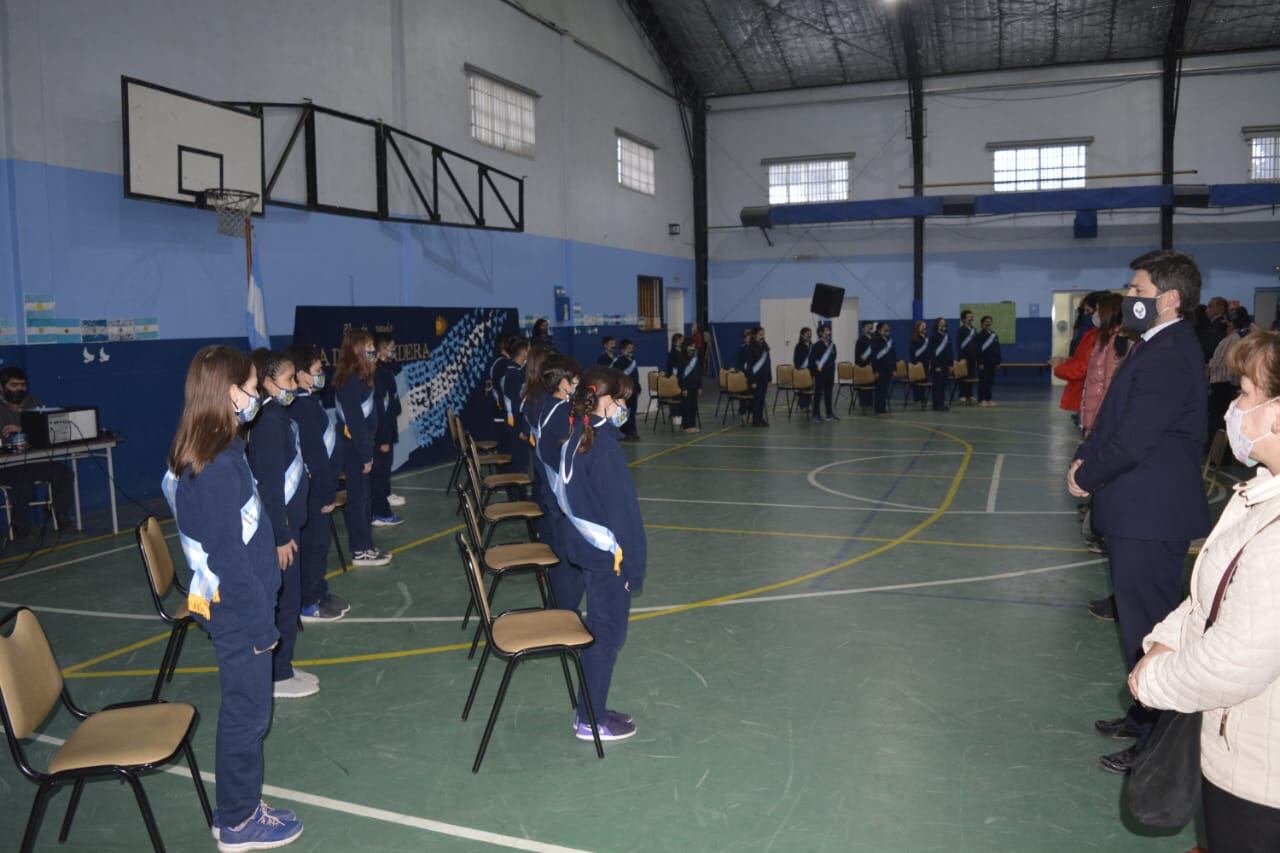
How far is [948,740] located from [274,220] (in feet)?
30.2

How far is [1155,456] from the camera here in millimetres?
3545

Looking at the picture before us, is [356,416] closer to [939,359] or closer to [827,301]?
[827,301]

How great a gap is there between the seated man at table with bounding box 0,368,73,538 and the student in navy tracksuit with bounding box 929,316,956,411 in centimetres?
1411

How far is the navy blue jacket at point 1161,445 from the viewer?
11.5 ft

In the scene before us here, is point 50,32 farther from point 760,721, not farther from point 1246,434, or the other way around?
point 1246,434

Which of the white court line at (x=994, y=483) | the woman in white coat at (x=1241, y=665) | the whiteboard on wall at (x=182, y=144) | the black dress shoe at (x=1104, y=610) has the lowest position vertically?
the black dress shoe at (x=1104, y=610)

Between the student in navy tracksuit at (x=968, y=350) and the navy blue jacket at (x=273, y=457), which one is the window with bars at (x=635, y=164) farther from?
the navy blue jacket at (x=273, y=457)

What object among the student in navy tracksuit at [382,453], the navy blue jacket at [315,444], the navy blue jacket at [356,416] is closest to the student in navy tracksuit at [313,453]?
the navy blue jacket at [315,444]

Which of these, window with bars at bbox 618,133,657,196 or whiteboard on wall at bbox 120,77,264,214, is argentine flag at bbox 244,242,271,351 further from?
window with bars at bbox 618,133,657,196

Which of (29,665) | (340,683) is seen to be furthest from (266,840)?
(340,683)

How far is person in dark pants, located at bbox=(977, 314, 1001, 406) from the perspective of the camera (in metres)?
18.2

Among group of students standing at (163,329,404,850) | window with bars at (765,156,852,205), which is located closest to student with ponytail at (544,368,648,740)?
group of students standing at (163,329,404,850)

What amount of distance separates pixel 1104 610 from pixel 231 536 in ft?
16.3

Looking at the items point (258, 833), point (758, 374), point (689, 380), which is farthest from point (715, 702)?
point (758, 374)
